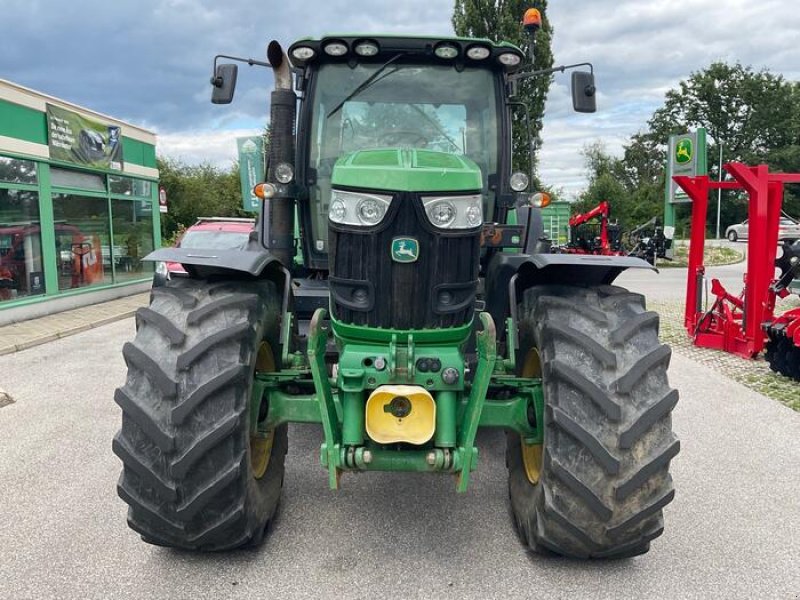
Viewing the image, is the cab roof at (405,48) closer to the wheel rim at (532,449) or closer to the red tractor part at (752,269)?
the wheel rim at (532,449)

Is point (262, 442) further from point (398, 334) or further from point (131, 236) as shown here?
point (131, 236)

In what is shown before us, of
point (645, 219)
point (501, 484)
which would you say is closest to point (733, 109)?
point (645, 219)

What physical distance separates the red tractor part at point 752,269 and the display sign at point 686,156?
2.93 metres

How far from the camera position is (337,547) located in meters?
3.33

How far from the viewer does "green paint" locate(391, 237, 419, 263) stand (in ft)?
9.43

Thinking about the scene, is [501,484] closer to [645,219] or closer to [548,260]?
[548,260]

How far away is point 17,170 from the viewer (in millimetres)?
11094

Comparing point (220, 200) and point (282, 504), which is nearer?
point (282, 504)

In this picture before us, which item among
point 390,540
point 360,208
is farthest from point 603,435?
point 360,208

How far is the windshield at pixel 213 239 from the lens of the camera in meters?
10.5

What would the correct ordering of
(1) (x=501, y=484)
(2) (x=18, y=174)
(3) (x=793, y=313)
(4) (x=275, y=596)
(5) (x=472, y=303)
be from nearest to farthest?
1. (4) (x=275, y=596)
2. (5) (x=472, y=303)
3. (1) (x=501, y=484)
4. (3) (x=793, y=313)
5. (2) (x=18, y=174)

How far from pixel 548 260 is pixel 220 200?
121ft

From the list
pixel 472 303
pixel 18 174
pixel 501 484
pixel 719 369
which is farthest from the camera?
pixel 18 174

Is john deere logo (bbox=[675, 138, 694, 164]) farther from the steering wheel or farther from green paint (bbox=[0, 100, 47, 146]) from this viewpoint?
green paint (bbox=[0, 100, 47, 146])
